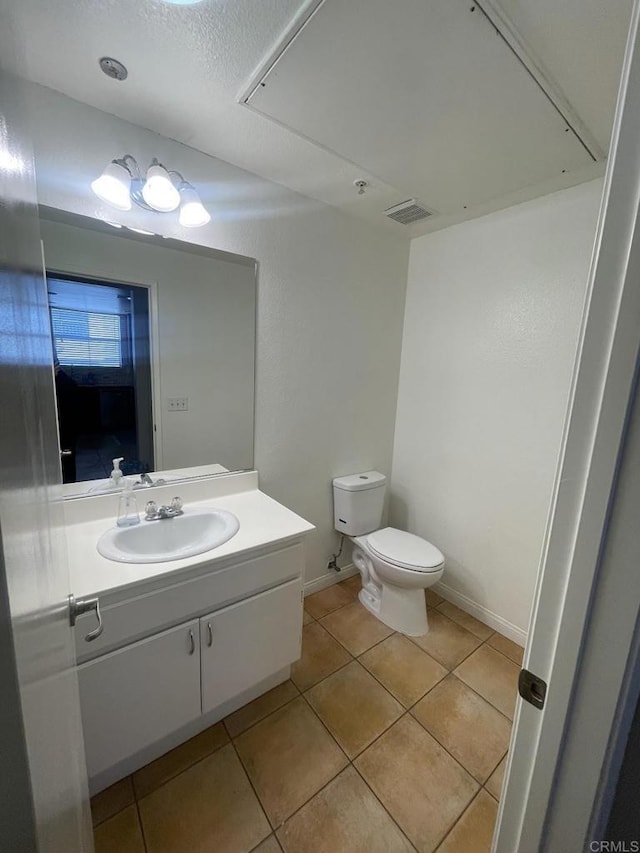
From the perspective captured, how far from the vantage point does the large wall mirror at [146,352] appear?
1.29 m

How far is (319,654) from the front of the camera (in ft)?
5.78

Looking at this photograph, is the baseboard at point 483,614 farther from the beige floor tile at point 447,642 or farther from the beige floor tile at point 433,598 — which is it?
the beige floor tile at point 447,642

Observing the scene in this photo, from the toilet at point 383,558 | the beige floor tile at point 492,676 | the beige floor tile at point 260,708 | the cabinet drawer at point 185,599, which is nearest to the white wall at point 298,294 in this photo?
the toilet at point 383,558

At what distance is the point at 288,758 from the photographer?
1.29m

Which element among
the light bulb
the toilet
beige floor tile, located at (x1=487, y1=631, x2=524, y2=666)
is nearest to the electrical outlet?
the light bulb

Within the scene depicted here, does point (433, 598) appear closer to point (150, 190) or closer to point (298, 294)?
point (298, 294)

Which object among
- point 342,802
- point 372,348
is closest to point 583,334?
point 342,802

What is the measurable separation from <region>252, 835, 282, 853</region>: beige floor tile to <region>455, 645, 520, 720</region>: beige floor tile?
1023 millimetres

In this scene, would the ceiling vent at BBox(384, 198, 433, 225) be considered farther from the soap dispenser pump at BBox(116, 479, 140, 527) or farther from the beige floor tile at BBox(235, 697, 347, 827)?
the beige floor tile at BBox(235, 697, 347, 827)

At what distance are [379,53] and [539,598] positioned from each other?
1.44 m

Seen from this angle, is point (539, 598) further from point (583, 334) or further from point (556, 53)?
point (556, 53)

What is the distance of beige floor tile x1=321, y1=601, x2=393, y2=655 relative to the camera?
1.84 m

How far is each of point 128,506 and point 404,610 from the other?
5.05ft

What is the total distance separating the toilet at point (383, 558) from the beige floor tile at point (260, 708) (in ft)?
2.27
